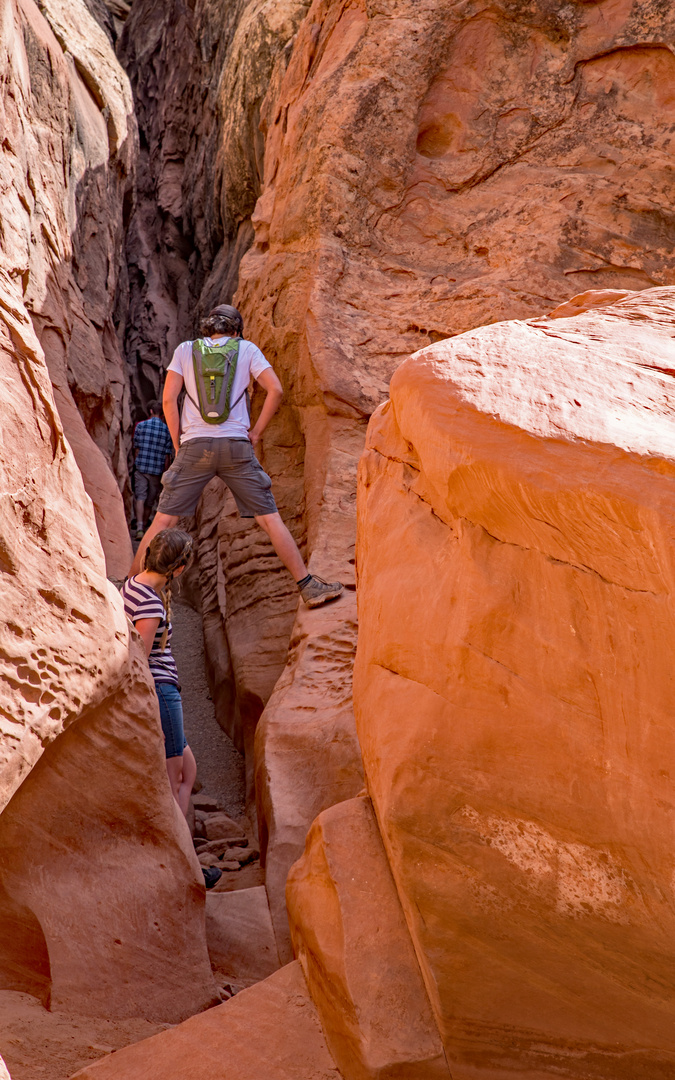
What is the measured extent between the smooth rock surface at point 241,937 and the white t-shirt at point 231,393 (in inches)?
97.5

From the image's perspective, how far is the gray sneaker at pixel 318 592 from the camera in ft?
16.8

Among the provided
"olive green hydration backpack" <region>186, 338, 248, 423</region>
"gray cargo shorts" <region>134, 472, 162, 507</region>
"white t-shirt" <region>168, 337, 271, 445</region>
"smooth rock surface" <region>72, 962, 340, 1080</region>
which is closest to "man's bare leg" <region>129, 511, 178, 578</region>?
"white t-shirt" <region>168, 337, 271, 445</region>

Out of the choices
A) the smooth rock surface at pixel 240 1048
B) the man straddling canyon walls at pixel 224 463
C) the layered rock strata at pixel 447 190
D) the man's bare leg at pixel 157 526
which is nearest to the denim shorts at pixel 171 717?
the man's bare leg at pixel 157 526

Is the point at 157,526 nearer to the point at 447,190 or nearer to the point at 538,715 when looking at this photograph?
the point at 447,190

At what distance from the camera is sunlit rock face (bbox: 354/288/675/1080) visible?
2203mm

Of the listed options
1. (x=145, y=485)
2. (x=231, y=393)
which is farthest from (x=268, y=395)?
(x=145, y=485)

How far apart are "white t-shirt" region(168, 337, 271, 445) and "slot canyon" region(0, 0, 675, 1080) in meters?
0.54

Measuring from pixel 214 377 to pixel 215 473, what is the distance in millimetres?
548

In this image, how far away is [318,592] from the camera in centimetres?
511

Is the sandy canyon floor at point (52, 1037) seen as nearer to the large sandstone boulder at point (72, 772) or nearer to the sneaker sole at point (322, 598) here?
the large sandstone boulder at point (72, 772)

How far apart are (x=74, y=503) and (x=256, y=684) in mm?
2610

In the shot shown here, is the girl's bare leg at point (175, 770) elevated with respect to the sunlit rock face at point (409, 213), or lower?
lower

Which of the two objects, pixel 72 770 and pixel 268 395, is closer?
pixel 72 770

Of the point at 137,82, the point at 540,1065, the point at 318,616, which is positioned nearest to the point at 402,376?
the point at 540,1065
